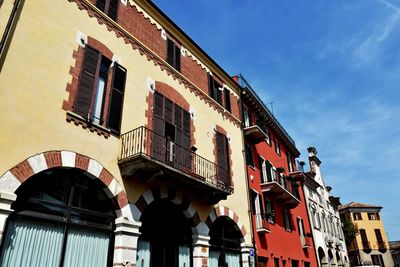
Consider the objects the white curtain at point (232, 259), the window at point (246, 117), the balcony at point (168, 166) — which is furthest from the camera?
the window at point (246, 117)

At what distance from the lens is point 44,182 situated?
7.93 meters

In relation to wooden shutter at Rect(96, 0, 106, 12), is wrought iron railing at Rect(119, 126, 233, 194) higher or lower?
lower

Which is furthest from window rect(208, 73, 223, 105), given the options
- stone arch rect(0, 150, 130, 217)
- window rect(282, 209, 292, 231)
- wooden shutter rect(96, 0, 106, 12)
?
window rect(282, 209, 292, 231)

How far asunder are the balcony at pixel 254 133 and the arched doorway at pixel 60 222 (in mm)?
11127

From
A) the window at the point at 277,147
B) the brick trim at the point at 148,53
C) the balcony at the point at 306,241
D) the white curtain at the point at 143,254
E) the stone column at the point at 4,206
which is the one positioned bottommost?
the white curtain at the point at 143,254

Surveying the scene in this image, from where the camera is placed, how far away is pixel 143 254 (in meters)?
10.0

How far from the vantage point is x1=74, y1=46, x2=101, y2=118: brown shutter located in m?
9.18

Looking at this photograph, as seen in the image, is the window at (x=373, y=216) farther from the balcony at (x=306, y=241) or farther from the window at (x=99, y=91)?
the window at (x=99, y=91)

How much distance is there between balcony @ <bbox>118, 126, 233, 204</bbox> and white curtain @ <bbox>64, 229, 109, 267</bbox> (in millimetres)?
1991

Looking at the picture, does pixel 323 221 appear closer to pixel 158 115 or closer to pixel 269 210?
pixel 269 210

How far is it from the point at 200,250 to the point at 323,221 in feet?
74.5

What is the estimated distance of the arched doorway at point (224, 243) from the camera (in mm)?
13215

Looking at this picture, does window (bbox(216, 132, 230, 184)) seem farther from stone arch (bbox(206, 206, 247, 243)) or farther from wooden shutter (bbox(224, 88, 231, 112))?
wooden shutter (bbox(224, 88, 231, 112))

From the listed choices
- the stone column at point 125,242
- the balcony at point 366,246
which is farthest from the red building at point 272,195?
the balcony at point 366,246
